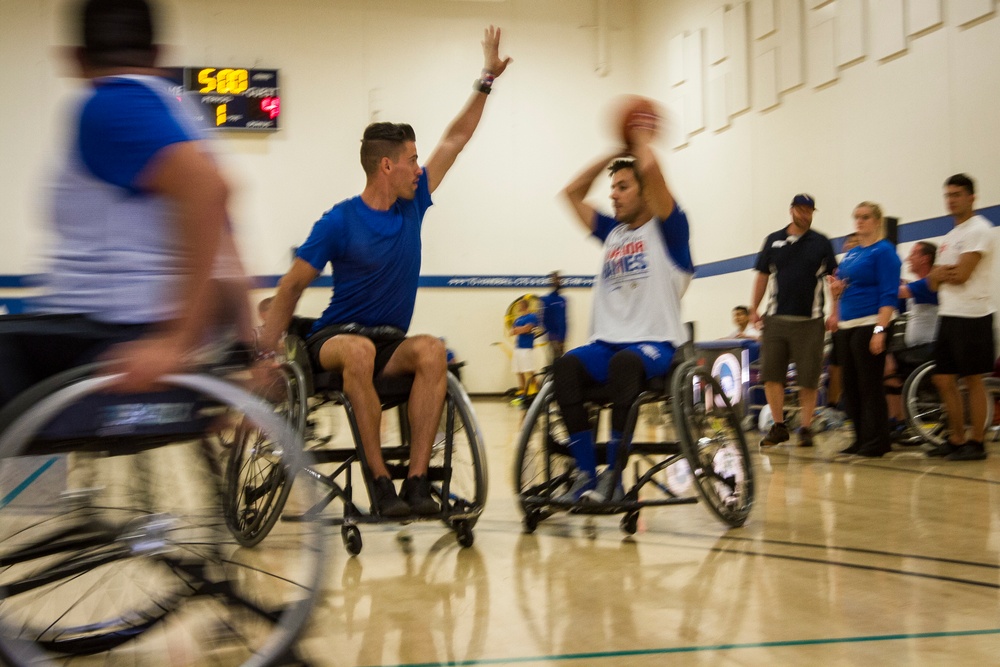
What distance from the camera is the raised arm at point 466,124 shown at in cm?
307

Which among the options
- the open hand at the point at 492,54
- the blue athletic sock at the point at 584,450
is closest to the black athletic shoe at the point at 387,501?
the blue athletic sock at the point at 584,450

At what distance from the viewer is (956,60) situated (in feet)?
21.7

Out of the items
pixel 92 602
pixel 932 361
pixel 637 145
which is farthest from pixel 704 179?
pixel 92 602

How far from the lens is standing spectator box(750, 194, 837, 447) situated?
5.23 meters

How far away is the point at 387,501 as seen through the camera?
98.9 inches

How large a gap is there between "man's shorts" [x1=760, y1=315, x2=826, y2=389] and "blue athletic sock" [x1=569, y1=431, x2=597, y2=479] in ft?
9.12

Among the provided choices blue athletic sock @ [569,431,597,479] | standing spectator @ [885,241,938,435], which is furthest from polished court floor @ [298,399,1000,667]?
standing spectator @ [885,241,938,435]

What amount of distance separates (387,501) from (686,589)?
79 centimetres

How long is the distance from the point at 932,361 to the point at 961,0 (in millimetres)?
2879

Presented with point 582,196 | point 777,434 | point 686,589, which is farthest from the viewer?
point 777,434

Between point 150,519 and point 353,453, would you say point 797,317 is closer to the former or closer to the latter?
point 353,453

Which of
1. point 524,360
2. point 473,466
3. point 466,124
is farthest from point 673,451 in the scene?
point 524,360

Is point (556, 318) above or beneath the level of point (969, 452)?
above

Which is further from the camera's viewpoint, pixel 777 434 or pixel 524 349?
pixel 524 349
